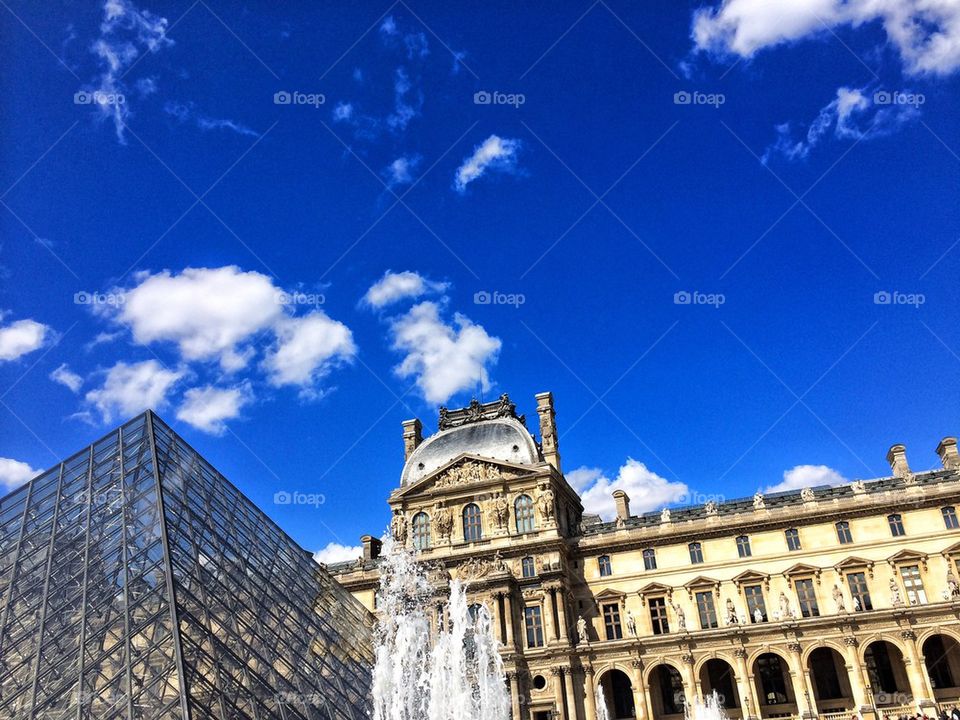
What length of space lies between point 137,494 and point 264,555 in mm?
5943

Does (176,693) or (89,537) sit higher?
(89,537)

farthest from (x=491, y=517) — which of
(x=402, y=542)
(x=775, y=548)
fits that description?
(x=775, y=548)

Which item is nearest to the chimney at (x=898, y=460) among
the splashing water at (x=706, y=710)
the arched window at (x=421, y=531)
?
the splashing water at (x=706, y=710)

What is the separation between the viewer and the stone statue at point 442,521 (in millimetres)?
41062

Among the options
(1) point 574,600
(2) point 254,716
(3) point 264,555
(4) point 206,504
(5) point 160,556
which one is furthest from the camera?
(1) point 574,600

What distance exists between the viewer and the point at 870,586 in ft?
116

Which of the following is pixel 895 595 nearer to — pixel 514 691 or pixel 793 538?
pixel 793 538

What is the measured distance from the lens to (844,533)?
121ft

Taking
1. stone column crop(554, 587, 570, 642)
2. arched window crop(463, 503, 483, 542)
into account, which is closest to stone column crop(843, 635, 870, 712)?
stone column crop(554, 587, 570, 642)

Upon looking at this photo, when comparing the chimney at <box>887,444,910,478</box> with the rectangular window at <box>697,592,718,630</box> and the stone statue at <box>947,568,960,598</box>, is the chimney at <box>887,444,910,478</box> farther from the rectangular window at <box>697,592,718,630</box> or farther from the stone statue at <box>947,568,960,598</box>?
the rectangular window at <box>697,592,718,630</box>

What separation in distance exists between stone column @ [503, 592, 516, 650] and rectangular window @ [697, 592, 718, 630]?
9.42m

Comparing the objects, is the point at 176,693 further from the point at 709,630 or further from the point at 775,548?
the point at 775,548

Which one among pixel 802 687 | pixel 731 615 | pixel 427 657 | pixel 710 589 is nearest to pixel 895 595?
pixel 802 687

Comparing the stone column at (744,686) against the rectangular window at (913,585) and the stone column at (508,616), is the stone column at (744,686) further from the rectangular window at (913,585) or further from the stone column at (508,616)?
the stone column at (508,616)
